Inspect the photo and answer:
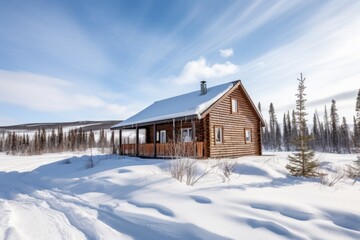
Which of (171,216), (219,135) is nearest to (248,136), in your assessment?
(219,135)

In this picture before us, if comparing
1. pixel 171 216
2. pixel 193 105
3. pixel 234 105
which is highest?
pixel 234 105

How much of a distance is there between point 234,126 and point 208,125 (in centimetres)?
355

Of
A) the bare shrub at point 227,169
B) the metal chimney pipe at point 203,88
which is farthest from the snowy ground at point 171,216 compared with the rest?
the metal chimney pipe at point 203,88

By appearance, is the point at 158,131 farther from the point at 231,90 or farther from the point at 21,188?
the point at 21,188

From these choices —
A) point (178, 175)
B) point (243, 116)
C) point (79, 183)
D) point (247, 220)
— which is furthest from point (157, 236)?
point (243, 116)

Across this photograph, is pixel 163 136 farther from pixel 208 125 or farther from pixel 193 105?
pixel 208 125

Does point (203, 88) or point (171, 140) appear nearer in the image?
point (171, 140)

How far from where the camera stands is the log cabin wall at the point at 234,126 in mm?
17750

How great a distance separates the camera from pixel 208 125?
17203 mm

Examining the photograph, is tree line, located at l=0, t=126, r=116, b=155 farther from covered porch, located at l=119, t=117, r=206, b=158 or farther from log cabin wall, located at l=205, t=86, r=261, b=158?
log cabin wall, located at l=205, t=86, r=261, b=158

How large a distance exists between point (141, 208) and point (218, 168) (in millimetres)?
6605

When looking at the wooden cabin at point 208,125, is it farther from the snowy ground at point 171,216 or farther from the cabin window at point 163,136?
the snowy ground at point 171,216

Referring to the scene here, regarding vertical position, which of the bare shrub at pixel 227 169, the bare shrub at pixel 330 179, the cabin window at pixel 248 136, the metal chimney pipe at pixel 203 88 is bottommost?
the bare shrub at pixel 330 179

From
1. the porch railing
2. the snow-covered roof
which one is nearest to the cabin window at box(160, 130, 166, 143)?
the snow-covered roof
